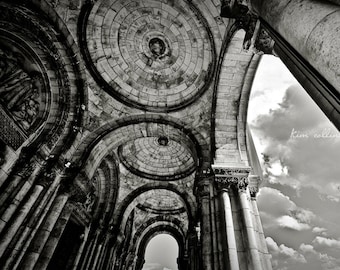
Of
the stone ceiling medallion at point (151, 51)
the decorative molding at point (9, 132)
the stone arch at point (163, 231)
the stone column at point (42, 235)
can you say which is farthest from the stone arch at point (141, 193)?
the decorative molding at point (9, 132)

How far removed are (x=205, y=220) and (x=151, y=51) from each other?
5.31m

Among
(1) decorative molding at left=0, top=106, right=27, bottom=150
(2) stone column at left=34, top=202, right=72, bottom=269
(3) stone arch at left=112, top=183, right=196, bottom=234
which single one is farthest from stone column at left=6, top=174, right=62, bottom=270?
(3) stone arch at left=112, top=183, right=196, bottom=234

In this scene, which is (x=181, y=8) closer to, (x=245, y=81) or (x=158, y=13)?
(x=158, y=13)

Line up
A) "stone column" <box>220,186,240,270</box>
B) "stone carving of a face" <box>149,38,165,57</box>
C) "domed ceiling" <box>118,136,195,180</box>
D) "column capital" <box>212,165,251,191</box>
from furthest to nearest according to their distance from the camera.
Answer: "domed ceiling" <box>118,136,195,180</box>, "stone carving of a face" <box>149,38,165,57</box>, "column capital" <box>212,165,251,191</box>, "stone column" <box>220,186,240,270</box>

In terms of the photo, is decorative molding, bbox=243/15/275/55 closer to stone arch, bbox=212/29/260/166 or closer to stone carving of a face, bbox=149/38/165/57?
stone arch, bbox=212/29/260/166

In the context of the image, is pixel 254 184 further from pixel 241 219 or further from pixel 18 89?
pixel 18 89

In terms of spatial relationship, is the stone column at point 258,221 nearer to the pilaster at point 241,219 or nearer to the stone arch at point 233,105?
the pilaster at point 241,219

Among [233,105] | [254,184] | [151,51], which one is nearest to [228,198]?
[254,184]

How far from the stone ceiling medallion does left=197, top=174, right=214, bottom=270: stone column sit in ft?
9.28

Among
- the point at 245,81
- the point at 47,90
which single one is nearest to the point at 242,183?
the point at 245,81

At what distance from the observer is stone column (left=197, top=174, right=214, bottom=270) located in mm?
4688

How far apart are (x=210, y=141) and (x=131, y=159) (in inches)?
201

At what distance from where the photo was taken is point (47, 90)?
5.90 metres

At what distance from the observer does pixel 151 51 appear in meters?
6.44
